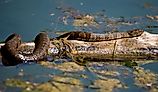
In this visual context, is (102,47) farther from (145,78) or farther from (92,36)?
(145,78)

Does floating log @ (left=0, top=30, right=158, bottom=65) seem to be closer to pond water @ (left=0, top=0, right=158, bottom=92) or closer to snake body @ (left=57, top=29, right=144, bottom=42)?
snake body @ (left=57, top=29, right=144, bottom=42)

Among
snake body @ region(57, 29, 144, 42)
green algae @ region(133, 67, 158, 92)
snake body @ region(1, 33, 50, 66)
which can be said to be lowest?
green algae @ region(133, 67, 158, 92)

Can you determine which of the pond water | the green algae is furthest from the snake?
the green algae

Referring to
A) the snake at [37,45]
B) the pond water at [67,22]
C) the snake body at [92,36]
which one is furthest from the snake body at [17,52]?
the snake body at [92,36]

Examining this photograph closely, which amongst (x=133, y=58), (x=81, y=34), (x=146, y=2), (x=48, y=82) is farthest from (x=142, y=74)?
(x=146, y=2)

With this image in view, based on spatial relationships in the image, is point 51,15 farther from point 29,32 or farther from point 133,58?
point 133,58

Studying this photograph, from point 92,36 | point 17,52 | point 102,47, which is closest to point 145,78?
point 102,47

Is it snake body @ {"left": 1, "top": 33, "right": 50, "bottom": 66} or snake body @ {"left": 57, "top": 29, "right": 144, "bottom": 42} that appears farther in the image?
Answer: snake body @ {"left": 57, "top": 29, "right": 144, "bottom": 42}
